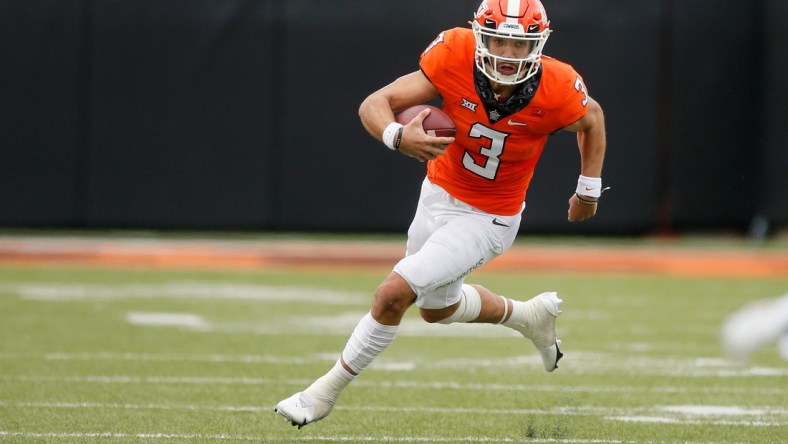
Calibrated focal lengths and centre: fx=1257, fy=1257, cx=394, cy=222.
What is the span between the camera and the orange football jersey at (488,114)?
15.4 ft

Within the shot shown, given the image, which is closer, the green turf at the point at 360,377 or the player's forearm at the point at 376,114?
the player's forearm at the point at 376,114

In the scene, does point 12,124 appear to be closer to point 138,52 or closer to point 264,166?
point 138,52

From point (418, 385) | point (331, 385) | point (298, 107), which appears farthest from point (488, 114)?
point (298, 107)

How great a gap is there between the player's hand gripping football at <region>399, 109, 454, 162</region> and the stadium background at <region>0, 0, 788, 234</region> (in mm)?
8338

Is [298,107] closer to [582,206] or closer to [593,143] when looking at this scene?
[582,206]

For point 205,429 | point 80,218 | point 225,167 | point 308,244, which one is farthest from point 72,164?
point 205,429

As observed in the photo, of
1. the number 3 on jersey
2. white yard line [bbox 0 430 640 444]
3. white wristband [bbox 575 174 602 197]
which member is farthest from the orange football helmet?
white yard line [bbox 0 430 640 444]

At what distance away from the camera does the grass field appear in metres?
4.81

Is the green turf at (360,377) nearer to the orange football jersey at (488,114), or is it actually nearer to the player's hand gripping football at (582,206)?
the player's hand gripping football at (582,206)

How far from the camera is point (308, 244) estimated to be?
41.6 feet

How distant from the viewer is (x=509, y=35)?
4.52 m

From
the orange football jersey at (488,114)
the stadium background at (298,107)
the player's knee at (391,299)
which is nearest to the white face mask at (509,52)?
the orange football jersey at (488,114)

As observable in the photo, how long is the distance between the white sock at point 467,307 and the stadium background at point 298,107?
753 cm

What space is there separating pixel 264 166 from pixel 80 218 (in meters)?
1.91
